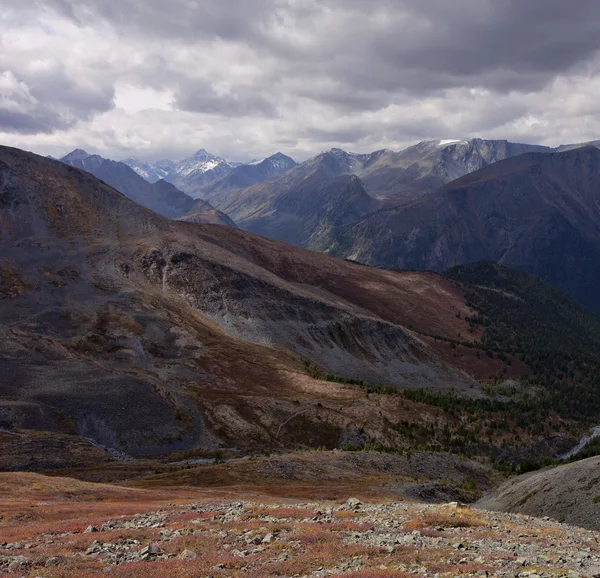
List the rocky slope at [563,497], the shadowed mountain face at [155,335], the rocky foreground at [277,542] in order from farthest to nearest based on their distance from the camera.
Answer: the shadowed mountain face at [155,335] < the rocky slope at [563,497] < the rocky foreground at [277,542]

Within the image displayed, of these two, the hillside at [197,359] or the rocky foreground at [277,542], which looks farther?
the hillside at [197,359]

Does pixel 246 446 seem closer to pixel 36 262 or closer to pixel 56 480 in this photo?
pixel 56 480

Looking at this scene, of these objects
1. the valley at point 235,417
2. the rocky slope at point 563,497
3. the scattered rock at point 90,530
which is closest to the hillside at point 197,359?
the valley at point 235,417

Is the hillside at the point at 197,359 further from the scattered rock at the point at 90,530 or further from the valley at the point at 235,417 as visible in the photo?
the scattered rock at the point at 90,530

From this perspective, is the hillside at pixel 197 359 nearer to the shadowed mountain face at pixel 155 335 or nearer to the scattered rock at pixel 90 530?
the shadowed mountain face at pixel 155 335

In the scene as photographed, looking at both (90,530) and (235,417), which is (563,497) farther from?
(235,417)

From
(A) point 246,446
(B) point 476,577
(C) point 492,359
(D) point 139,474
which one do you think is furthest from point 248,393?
(C) point 492,359

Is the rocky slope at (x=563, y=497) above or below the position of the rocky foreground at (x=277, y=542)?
below

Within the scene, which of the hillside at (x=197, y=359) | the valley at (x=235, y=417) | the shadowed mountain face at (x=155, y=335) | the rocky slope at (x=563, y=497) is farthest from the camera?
the shadowed mountain face at (x=155, y=335)
